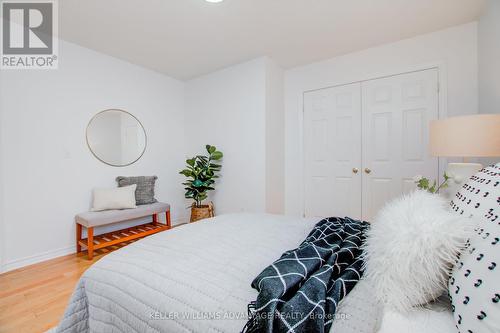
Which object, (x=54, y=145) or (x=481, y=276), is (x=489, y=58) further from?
(x=54, y=145)


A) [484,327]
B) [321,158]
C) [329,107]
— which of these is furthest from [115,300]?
[329,107]

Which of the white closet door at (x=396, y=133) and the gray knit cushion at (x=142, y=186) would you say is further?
the gray knit cushion at (x=142, y=186)

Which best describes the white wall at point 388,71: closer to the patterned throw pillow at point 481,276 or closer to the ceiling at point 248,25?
the ceiling at point 248,25

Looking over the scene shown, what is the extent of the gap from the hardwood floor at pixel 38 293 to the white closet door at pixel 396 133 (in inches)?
127

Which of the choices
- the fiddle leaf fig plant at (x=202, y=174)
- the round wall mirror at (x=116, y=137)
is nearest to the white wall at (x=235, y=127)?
the fiddle leaf fig plant at (x=202, y=174)

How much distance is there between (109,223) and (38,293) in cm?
87

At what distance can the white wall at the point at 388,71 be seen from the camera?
2357 mm

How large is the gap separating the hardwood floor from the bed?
873 mm

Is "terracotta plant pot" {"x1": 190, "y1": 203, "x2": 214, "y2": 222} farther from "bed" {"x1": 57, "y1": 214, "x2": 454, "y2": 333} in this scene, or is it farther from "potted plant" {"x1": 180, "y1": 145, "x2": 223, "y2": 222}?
"bed" {"x1": 57, "y1": 214, "x2": 454, "y2": 333}

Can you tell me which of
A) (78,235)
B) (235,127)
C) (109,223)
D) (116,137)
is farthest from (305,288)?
(116,137)

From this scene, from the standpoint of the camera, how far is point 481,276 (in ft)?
1.68

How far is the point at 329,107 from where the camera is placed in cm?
318

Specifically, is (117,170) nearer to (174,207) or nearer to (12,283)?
(174,207)

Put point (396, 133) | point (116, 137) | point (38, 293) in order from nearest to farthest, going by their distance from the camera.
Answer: point (38, 293) < point (396, 133) < point (116, 137)
